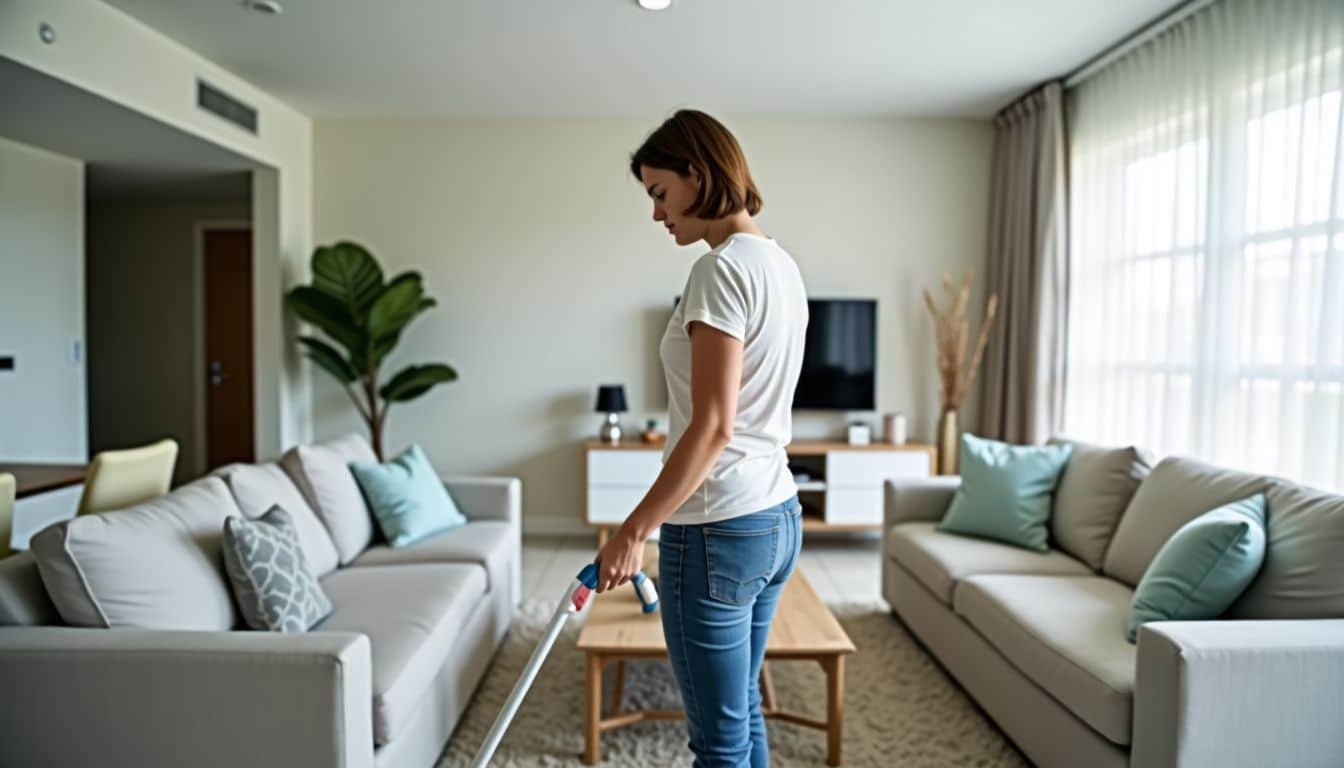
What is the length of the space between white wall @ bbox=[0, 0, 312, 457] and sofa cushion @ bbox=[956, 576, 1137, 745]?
3.61 metres

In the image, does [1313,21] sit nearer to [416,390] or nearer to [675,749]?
[675,749]

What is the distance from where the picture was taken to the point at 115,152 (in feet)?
14.5

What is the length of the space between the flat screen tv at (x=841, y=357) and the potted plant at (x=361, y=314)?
203 cm

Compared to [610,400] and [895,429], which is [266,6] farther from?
[895,429]

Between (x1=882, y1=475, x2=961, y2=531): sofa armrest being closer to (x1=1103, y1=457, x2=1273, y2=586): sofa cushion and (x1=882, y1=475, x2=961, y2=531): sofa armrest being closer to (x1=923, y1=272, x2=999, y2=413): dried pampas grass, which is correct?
(x1=1103, y1=457, x2=1273, y2=586): sofa cushion

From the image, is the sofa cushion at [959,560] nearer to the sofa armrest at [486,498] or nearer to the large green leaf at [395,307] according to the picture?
the sofa armrest at [486,498]

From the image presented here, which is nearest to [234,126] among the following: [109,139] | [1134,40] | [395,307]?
[109,139]

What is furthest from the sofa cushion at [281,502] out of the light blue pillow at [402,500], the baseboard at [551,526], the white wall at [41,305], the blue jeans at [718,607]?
the white wall at [41,305]

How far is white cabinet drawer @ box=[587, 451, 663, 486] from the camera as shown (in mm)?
4703

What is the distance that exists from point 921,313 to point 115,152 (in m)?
4.43

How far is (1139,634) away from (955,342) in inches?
126

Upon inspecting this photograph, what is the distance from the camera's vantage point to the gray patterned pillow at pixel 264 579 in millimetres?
2061

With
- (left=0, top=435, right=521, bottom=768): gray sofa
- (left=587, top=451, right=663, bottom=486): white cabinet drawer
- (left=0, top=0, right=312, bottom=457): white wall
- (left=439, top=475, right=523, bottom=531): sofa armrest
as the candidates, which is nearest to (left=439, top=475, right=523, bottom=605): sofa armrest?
(left=439, top=475, right=523, bottom=531): sofa armrest

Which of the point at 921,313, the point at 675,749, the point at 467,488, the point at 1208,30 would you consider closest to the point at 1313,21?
the point at 1208,30
